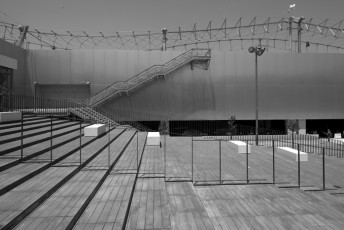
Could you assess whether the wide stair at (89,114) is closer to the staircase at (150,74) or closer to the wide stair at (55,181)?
the staircase at (150,74)

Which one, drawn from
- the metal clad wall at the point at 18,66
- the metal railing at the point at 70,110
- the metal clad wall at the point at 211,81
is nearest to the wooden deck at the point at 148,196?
the metal railing at the point at 70,110

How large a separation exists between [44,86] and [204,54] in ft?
62.6

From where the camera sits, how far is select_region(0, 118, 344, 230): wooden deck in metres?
5.58

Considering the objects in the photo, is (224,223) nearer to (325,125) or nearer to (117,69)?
(117,69)

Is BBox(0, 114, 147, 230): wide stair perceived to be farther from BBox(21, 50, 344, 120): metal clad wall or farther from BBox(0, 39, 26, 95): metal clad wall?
BBox(0, 39, 26, 95): metal clad wall

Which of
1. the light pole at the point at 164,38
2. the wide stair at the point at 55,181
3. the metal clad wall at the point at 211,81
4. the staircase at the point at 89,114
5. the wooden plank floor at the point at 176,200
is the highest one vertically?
the light pole at the point at 164,38

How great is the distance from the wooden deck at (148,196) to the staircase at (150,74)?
14.9 m

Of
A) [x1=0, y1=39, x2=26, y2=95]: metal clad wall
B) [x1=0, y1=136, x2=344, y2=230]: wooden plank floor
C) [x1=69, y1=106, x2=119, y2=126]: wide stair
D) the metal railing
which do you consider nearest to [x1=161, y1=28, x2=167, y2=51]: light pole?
the metal railing

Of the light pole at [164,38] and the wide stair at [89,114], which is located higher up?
the light pole at [164,38]

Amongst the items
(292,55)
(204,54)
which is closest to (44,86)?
(204,54)

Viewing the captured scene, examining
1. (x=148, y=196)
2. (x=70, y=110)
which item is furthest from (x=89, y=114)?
(x=148, y=196)

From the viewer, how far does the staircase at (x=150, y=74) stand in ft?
87.3

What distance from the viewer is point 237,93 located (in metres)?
28.5

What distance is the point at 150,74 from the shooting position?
27266 mm
